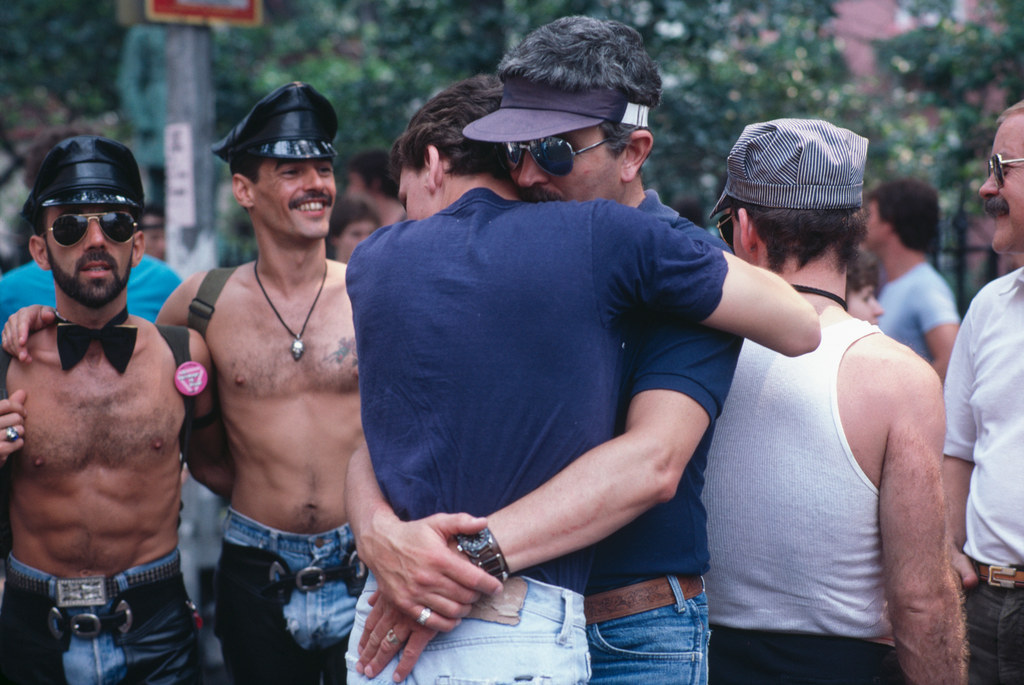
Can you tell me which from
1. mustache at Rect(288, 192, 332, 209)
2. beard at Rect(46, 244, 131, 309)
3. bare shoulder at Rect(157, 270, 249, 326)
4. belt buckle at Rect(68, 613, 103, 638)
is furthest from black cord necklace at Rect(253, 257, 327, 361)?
belt buckle at Rect(68, 613, 103, 638)

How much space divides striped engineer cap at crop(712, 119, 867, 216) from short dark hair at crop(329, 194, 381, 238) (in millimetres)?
3590

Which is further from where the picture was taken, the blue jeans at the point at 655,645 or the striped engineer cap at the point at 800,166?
the striped engineer cap at the point at 800,166

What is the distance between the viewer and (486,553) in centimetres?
181

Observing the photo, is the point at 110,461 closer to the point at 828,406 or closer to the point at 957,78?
the point at 828,406

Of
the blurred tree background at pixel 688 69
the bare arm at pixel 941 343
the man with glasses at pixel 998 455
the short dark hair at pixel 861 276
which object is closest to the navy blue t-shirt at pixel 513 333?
the man with glasses at pixel 998 455

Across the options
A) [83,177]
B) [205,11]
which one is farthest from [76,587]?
[205,11]

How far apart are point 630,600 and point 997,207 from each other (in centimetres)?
175

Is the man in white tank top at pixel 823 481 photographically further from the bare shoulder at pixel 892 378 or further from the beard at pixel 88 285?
the beard at pixel 88 285

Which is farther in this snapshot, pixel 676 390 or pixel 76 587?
pixel 76 587

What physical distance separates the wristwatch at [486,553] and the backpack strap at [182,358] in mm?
1842

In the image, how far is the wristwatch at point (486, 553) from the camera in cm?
181

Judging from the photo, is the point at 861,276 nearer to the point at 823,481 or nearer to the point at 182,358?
the point at 823,481

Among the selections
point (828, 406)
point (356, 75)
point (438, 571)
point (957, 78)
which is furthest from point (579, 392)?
point (356, 75)

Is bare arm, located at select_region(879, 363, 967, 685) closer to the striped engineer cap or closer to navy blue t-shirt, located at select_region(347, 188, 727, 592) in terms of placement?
the striped engineer cap
